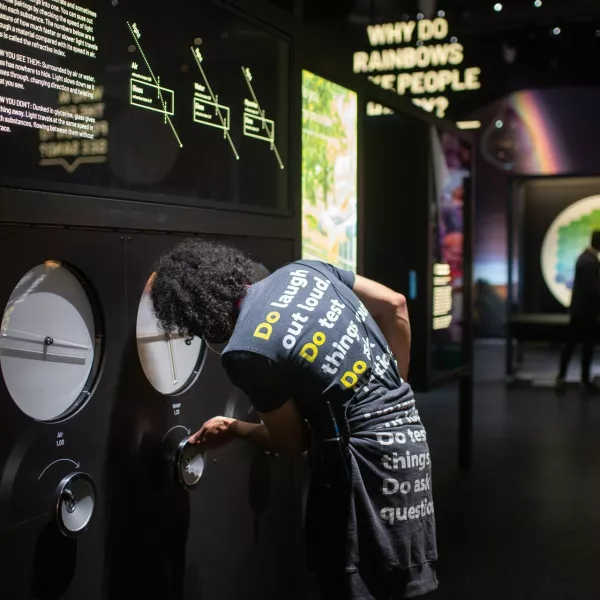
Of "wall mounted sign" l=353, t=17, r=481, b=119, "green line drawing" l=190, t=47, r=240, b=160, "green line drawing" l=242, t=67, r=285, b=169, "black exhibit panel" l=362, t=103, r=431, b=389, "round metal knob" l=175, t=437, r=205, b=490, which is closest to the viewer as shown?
"round metal knob" l=175, t=437, r=205, b=490

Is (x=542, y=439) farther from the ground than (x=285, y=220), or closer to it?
closer to it

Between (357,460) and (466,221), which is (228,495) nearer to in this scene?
(357,460)

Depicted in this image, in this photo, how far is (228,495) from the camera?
2.67 metres

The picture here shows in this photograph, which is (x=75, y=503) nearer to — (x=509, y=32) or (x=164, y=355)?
(x=164, y=355)

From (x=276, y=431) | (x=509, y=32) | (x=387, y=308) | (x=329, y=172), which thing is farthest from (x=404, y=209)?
(x=509, y=32)

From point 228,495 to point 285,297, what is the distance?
0.95 m

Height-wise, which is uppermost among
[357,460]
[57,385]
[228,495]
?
[57,385]

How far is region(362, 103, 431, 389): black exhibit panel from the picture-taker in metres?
4.61

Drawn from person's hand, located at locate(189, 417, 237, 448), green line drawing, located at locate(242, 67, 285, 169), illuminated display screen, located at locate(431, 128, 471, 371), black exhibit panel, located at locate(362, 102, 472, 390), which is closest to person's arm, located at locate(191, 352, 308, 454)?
person's hand, located at locate(189, 417, 237, 448)

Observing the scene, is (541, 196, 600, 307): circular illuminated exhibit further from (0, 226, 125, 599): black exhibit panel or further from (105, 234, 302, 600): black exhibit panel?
(0, 226, 125, 599): black exhibit panel

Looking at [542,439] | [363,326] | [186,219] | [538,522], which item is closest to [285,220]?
[186,219]

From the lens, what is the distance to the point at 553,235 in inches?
496

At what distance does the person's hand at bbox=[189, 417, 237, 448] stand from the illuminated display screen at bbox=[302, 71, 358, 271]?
1098 mm

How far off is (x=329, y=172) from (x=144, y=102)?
4.21ft
